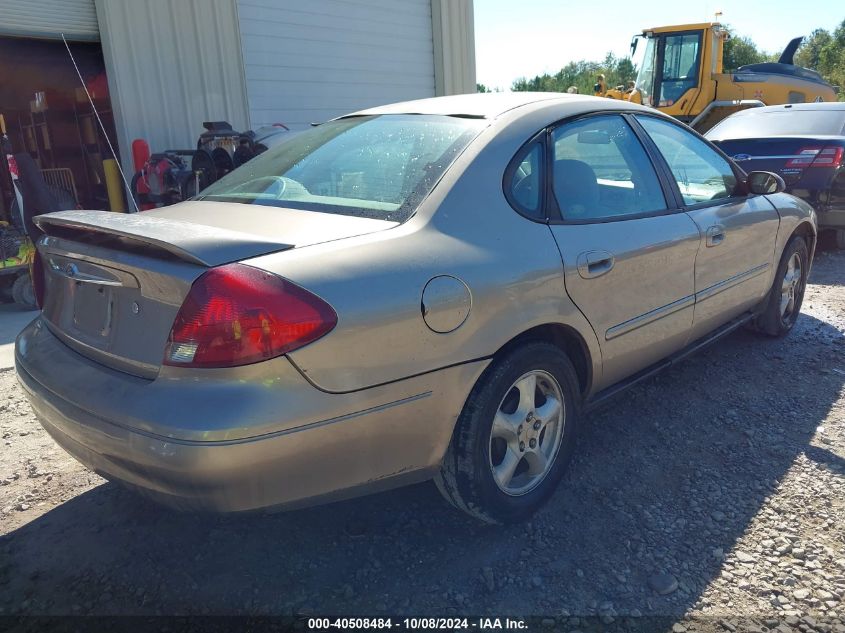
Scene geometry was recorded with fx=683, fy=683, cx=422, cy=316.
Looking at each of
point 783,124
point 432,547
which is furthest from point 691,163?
point 783,124

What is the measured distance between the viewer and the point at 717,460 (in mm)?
3156

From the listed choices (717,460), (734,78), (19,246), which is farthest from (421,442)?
(734,78)

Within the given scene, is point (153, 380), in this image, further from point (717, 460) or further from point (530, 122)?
point (717, 460)

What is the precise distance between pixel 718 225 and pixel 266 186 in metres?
2.33

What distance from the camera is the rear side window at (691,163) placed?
11.6ft

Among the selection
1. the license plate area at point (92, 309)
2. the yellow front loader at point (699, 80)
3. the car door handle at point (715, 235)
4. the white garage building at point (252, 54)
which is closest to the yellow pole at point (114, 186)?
the white garage building at point (252, 54)

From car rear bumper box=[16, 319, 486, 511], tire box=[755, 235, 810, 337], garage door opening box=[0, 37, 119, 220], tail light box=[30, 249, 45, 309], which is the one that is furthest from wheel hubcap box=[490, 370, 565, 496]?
garage door opening box=[0, 37, 119, 220]

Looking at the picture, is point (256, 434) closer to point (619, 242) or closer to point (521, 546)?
point (521, 546)

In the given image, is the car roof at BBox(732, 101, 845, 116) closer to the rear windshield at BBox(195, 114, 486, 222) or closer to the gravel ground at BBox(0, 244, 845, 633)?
the gravel ground at BBox(0, 244, 845, 633)

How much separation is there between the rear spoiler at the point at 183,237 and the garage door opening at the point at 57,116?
676 cm

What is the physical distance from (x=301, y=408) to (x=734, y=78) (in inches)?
577

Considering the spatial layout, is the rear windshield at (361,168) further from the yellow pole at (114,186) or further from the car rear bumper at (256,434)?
the yellow pole at (114,186)

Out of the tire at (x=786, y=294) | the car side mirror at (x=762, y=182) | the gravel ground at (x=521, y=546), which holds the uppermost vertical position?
the car side mirror at (x=762, y=182)

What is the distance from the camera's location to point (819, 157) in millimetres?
6898
